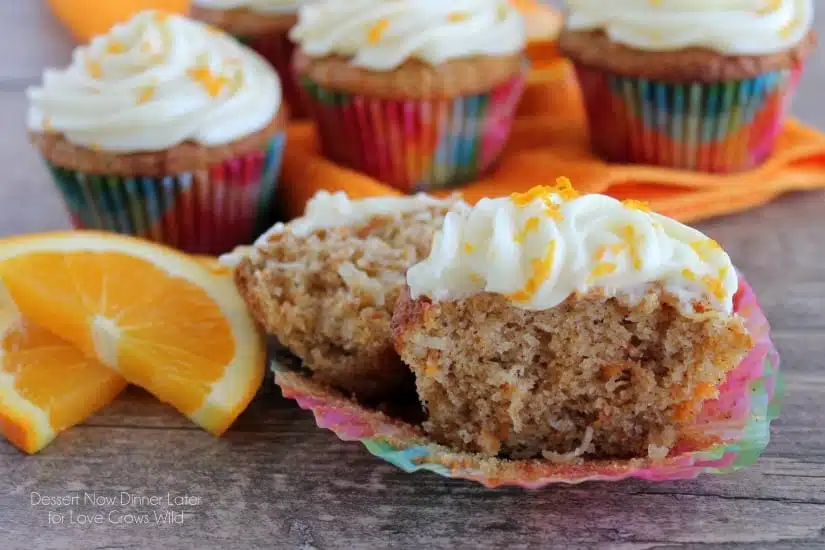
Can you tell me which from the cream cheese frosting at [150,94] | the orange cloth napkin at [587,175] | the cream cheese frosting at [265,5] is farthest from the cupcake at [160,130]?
the cream cheese frosting at [265,5]

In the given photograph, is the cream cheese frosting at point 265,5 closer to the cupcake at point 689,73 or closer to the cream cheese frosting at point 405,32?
the cream cheese frosting at point 405,32

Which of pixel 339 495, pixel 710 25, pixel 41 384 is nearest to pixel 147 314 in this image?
pixel 41 384

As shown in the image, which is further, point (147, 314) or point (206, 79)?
point (206, 79)

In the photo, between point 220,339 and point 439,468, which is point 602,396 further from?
point 220,339

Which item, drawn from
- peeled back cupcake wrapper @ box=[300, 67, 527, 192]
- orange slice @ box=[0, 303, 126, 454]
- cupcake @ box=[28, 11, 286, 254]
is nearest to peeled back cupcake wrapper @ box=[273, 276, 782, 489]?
orange slice @ box=[0, 303, 126, 454]

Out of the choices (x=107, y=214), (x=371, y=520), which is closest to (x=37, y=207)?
(x=107, y=214)

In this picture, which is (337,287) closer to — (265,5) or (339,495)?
(339,495)
